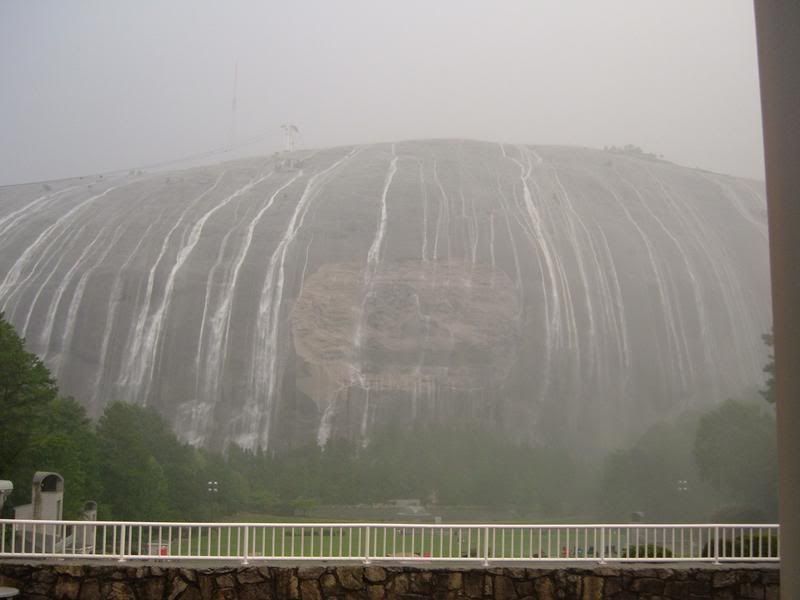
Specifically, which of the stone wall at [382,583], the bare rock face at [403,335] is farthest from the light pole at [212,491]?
the stone wall at [382,583]

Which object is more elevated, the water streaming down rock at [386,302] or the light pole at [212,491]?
the water streaming down rock at [386,302]

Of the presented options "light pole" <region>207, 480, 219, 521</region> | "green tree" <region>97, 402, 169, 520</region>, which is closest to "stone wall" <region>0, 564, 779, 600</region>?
"green tree" <region>97, 402, 169, 520</region>

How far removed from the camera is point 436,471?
3055 cm

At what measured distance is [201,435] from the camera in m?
33.1

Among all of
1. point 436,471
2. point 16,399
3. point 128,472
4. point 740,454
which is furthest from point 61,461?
point 740,454

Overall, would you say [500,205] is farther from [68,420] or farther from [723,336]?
[68,420]

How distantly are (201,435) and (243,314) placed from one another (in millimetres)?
5660

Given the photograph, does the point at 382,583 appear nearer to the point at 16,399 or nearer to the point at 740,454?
the point at 16,399

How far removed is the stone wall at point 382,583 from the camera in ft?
31.2

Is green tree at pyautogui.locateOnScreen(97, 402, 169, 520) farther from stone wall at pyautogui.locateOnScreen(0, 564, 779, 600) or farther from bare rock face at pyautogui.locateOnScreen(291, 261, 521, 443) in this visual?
stone wall at pyautogui.locateOnScreen(0, 564, 779, 600)

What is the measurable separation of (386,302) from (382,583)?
1084 inches

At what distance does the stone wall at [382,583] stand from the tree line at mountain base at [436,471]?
1096 cm

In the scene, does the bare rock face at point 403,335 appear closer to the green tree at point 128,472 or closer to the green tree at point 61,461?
the green tree at point 128,472

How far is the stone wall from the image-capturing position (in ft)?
31.2
